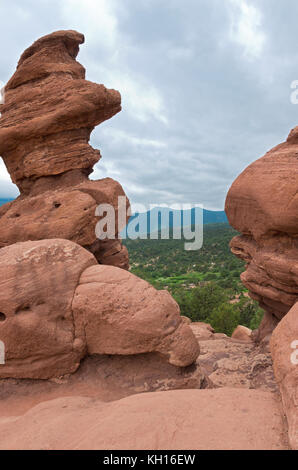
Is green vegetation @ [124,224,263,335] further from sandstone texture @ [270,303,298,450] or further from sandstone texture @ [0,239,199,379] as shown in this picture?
sandstone texture @ [270,303,298,450]

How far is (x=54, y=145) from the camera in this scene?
11.7m

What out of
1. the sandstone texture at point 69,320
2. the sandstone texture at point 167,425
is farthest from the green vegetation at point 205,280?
the sandstone texture at point 167,425

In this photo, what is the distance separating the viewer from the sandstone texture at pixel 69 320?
5.97m

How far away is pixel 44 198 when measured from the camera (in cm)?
1133

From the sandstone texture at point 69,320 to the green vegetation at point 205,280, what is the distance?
14961 millimetres

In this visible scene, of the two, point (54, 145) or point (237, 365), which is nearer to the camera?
point (237, 365)

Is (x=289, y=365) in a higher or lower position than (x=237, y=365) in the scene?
higher

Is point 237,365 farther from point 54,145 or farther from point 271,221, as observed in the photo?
point 54,145

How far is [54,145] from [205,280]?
3998cm

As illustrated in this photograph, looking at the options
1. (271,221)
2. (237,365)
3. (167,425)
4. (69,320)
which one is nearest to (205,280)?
(237,365)

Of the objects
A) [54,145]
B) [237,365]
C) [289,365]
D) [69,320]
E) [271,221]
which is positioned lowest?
[237,365]

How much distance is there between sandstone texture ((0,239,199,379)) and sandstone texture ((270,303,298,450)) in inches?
96.5

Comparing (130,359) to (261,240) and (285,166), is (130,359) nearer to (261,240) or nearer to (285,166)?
(261,240)
